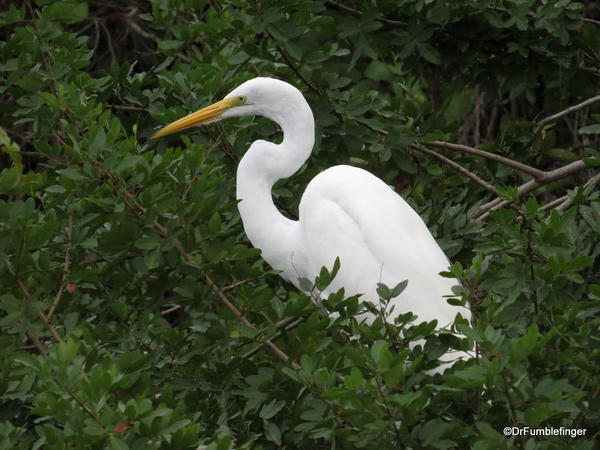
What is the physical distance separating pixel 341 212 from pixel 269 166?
250 mm

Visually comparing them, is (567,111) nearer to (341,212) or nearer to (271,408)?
(341,212)

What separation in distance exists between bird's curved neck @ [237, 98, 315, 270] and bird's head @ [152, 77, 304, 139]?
3 centimetres

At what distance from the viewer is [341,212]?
10.1 feet

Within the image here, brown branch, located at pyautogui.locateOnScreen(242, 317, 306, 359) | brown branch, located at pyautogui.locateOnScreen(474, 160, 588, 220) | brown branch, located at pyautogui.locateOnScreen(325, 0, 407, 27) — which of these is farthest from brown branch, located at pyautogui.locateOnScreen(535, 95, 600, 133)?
brown branch, located at pyautogui.locateOnScreen(242, 317, 306, 359)

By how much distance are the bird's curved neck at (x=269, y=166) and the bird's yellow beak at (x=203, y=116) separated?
0.43 ft

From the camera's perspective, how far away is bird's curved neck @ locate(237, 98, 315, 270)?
3.06 meters

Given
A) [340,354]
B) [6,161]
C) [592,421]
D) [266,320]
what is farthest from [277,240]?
[6,161]

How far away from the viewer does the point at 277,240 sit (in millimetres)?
3205

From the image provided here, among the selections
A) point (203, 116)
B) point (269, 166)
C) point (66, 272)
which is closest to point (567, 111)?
point (269, 166)

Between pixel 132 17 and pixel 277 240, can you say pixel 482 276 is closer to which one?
pixel 277 240

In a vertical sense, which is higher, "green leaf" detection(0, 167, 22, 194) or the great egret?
"green leaf" detection(0, 167, 22, 194)

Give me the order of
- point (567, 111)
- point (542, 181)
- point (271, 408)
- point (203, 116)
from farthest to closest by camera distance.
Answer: point (567, 111) < point (542, 181) < point (203, 116) < point (271, 408)

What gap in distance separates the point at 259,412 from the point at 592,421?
680 mm

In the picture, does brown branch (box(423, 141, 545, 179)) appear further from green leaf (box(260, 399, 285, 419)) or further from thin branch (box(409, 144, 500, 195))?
green leaf (box(260, 399, 285, 419))
